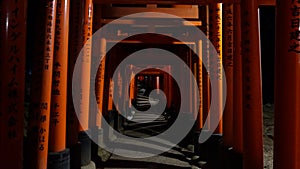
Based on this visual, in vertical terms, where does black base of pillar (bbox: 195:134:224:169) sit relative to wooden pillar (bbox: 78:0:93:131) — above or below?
below

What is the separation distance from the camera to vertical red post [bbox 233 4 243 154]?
354cm

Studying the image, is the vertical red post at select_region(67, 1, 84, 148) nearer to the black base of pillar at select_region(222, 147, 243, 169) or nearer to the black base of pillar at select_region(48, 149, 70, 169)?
the black base of pillar at select_region(48, 149, 70, 169)

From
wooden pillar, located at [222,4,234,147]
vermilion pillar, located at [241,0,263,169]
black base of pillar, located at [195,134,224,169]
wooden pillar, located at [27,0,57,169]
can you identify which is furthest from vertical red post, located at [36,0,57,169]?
black base of pillar, located at [195,134,224,169]

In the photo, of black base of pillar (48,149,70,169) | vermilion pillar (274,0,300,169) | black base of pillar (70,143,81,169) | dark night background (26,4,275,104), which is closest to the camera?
vermilion pillar (274,0,300,169)

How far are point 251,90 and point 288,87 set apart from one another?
2.73ft

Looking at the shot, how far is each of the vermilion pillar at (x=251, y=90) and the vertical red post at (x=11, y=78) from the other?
7.17 feet

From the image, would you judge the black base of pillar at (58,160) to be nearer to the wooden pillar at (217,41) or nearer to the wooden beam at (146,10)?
the wooden pillar at (217,41)

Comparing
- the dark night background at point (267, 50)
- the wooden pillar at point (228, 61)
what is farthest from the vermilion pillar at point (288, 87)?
the dark night background at point (267, 50)

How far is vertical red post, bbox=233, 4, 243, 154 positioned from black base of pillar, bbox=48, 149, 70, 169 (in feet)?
6.86

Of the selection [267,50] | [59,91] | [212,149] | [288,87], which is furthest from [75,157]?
[267,50]

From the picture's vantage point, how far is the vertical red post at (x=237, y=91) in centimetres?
354

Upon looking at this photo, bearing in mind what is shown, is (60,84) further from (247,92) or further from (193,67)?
(193,67)

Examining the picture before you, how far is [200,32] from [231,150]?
3887mm

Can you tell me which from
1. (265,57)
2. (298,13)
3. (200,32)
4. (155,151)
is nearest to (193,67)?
(200,32)
